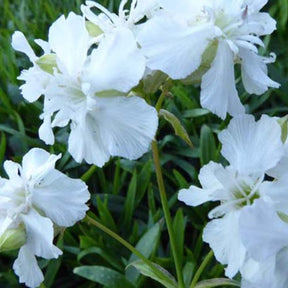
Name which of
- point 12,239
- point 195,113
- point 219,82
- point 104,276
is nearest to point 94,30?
point 219,82

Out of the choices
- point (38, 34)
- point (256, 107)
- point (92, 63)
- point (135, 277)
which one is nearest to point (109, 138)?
point (92, 63)

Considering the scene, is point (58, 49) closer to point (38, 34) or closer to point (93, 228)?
point (93, 228)

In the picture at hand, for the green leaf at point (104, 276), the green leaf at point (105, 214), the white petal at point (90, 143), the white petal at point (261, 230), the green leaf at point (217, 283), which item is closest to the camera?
the white petal at point (261, 230)

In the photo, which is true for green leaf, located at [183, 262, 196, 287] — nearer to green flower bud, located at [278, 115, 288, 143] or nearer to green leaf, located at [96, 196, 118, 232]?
green leaf, located at [96, 196, 118, 232]

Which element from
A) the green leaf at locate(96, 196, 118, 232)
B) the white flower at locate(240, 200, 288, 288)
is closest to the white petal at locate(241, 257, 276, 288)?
the white flower at locate(240, 200, 288, 288)

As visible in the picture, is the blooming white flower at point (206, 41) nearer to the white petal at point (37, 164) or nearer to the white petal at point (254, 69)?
the white petal at point (254, 69)

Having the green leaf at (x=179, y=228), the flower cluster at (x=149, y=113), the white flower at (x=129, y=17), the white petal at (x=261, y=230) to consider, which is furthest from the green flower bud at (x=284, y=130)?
the green leaf at (x=179, y=228)
